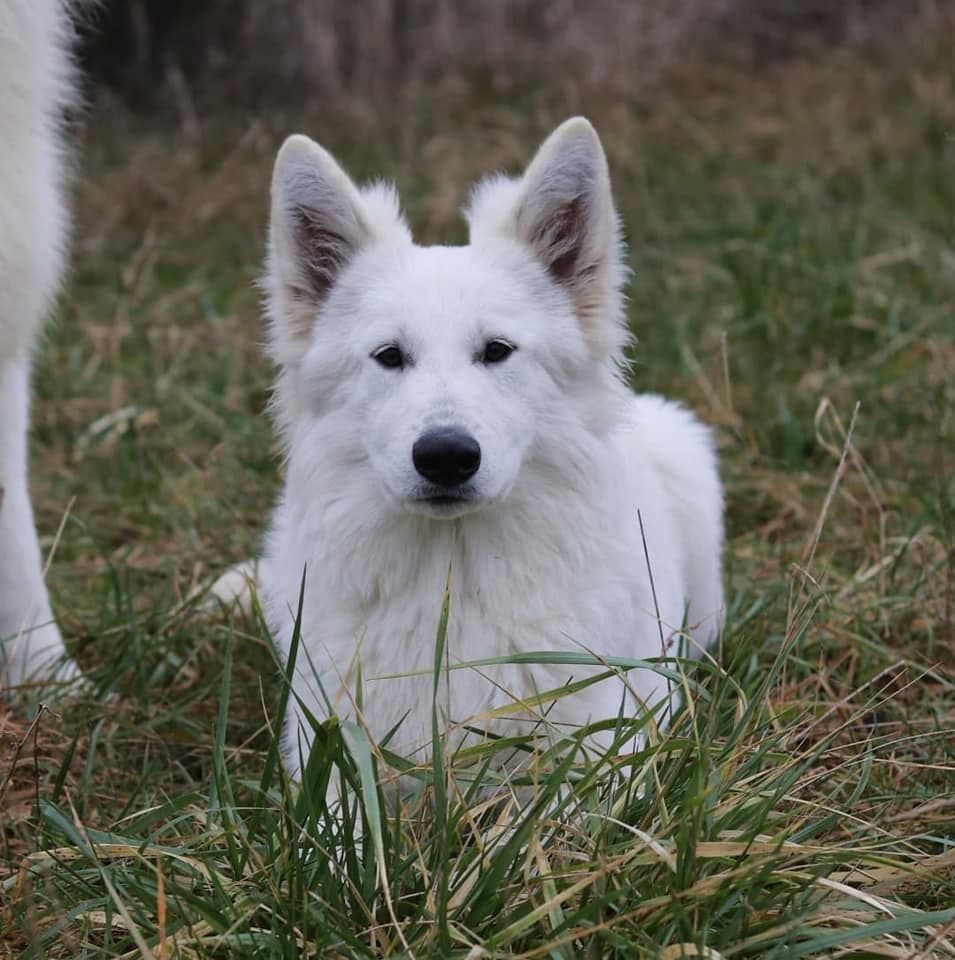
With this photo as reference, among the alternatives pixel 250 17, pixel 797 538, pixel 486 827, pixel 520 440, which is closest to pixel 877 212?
pixel 797 538

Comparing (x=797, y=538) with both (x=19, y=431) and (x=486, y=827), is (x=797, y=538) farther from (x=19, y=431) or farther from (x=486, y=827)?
(x=19, y=431)

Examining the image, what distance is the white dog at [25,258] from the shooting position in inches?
113

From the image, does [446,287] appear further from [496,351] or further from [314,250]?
[314,250]

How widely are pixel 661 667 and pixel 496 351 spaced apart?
28.8 inches

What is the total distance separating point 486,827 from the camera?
2.44 metres

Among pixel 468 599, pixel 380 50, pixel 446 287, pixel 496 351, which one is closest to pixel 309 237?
pixel 446 287

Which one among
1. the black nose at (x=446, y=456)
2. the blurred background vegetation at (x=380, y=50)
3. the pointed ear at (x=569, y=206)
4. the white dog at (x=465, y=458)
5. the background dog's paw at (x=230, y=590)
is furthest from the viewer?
the blurred background vegetation at (x=380, y=50)

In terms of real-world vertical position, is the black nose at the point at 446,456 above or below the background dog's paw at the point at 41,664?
above

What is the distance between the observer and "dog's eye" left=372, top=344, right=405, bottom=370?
8.86ft

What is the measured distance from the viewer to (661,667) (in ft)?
8.43

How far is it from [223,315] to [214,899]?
14.1ft

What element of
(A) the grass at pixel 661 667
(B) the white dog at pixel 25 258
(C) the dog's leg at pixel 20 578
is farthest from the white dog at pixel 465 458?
(C) the dog's leg at pixel 20 578

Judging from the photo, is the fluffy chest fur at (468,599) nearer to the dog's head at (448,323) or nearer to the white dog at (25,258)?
the dog's head at (448,323)

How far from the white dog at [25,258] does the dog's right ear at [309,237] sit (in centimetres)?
54
